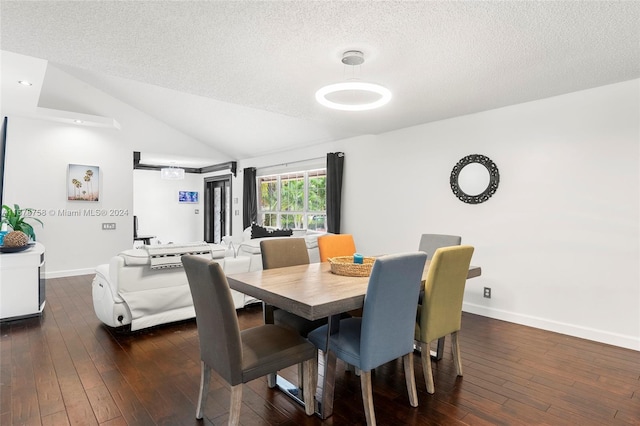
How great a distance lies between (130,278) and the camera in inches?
128

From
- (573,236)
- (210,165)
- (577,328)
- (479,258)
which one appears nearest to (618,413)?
(577,328)

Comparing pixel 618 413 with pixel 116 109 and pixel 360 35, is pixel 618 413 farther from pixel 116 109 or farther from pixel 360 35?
pixel 116 109

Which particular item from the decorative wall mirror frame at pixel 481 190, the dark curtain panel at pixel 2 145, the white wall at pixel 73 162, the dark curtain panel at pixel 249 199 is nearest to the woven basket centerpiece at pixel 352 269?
the decorative wall mirror frame at pixel 481 190

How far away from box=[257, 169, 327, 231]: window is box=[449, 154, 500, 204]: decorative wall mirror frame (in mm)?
2560

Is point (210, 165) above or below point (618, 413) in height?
above

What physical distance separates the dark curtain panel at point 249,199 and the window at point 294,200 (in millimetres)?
178

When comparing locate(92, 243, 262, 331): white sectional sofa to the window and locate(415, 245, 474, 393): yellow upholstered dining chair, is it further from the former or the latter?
the window

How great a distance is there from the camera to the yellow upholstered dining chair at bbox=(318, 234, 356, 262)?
11.6 feet

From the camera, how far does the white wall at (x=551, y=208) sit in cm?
312

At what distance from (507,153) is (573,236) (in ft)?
3.51

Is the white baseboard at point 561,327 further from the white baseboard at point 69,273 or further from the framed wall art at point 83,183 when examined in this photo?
the framed wall art at point 83,183

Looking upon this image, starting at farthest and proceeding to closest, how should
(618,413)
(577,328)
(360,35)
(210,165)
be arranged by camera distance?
(210,165) → (577,328) → (360,35) → (618,413)

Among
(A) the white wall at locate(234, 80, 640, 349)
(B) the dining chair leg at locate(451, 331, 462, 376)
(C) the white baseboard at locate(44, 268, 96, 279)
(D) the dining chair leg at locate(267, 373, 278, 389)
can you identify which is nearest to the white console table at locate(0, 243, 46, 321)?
(C) the white baseboard at locate(44, 268, 96, 279)

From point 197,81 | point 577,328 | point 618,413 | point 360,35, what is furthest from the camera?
point 577,328
